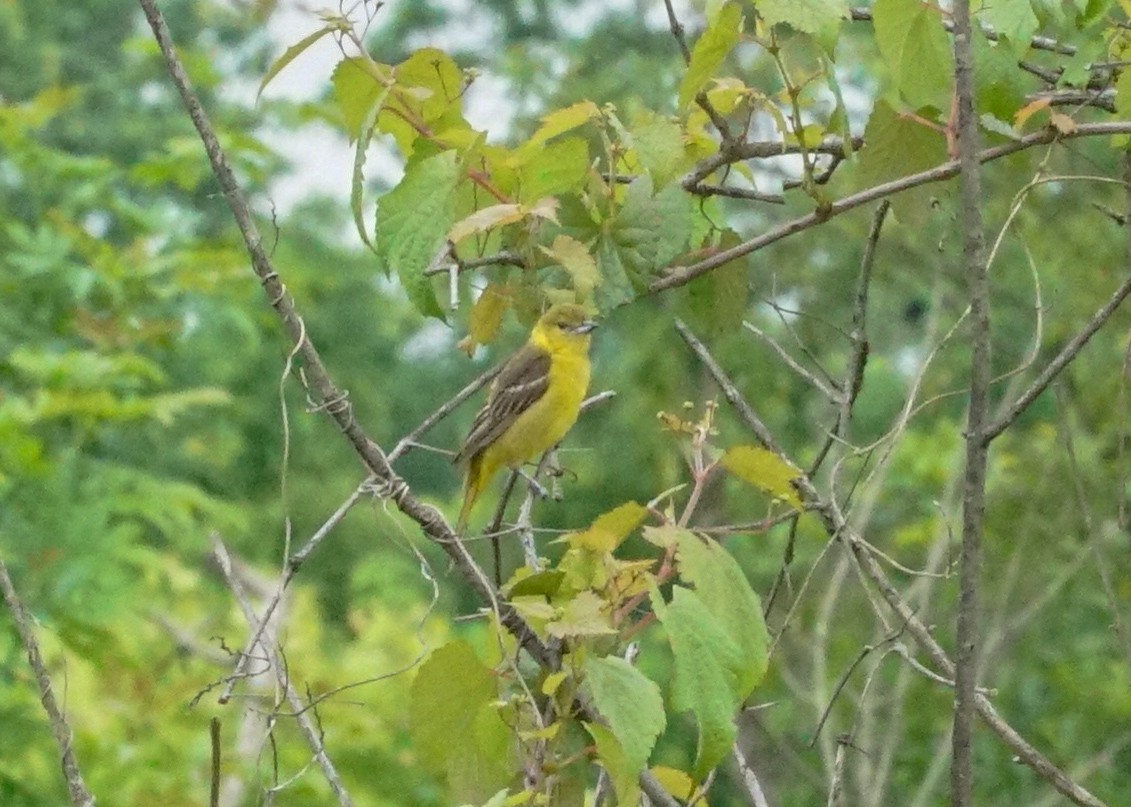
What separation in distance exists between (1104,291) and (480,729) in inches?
200

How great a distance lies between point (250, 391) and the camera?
14594 millimetres

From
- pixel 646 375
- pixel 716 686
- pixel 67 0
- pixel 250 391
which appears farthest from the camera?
pixel 67 0

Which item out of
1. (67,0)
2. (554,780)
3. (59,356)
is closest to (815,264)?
(59,356)

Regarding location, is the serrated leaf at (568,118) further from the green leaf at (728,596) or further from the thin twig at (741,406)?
the green leaf at (728,596)

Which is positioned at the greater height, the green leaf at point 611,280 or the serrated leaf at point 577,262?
the serrated leaf at point 577,262

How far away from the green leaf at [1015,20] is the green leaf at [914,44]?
61 mm

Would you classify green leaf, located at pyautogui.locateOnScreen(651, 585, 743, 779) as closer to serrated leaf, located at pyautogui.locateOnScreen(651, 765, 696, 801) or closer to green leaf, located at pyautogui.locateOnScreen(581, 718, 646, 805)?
green leaf, located at pyautogui.locateOnScreen(581, 718, 646, 805)

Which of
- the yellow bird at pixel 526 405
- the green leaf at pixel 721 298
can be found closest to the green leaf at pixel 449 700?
the green leaf at pixel 721 298

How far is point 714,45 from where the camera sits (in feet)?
5.85

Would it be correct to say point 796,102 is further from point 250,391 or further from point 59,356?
point 250,391

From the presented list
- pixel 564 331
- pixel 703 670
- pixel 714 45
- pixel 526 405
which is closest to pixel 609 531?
pixel 703 670

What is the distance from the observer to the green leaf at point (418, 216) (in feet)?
6.00

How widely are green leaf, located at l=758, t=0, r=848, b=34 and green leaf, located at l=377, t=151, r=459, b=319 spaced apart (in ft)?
1.26

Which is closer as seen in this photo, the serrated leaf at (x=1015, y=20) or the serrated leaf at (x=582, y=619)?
the serrated leaf at (x=582, y=619)
